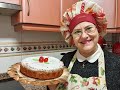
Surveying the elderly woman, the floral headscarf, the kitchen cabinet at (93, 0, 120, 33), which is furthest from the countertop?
the kitchen cabinet at (93, 0, 120, 33)

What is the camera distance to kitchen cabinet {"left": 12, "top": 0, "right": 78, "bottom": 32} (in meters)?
1.04

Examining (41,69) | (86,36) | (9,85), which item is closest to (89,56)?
(86,36)

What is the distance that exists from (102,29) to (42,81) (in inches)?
19.7

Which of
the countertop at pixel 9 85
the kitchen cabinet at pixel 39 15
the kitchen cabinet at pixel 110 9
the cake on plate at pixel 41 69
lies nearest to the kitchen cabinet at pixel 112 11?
the kitchen cabinet at pixel 110 9

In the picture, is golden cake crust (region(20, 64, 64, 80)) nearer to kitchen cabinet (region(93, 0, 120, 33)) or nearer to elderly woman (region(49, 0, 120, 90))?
elderly woman (region(49, 0, 120, 90))

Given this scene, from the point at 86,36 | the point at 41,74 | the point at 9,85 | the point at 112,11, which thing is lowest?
the point at 9,85

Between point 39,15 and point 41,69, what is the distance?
456mm

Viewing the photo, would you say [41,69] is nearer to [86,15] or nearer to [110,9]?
[86,15]

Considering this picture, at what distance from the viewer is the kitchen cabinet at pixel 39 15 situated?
104 centimetres

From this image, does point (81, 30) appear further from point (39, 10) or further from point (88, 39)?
point (39, 10)

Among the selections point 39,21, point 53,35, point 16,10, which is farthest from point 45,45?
point 16,10

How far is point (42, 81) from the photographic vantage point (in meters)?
0.72

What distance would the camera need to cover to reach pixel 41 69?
30.2 inches

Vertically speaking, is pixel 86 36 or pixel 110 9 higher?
pixel 110 9
